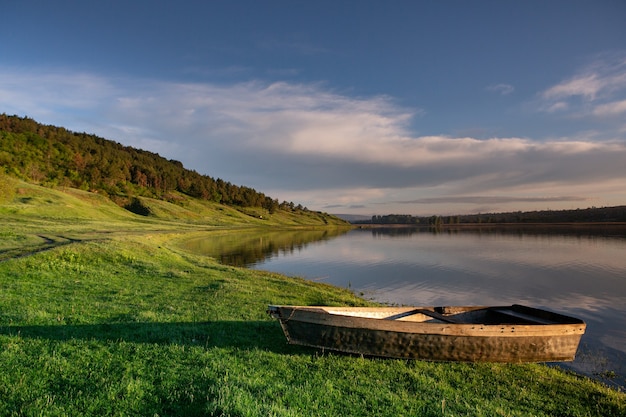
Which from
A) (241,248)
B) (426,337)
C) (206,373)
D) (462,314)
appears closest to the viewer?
(206,373)

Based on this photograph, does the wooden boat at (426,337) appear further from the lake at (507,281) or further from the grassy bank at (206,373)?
the lake at (507,281)

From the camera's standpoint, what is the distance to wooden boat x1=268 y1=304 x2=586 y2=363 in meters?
11.5

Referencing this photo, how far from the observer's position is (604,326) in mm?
20906

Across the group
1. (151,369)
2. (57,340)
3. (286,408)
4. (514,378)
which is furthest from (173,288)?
(514,378)

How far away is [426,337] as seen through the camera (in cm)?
1164

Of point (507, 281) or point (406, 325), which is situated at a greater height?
point (406, 325)

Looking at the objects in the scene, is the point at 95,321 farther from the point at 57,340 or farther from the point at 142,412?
the point at 142,412

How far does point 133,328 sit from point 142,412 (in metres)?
6.01

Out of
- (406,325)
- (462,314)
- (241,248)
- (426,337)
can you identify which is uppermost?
(406,325)

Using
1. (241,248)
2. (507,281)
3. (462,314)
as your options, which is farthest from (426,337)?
(241,248)

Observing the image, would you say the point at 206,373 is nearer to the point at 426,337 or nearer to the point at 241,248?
the point at 426,337

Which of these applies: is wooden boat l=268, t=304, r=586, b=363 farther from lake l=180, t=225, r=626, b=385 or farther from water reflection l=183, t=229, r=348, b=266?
water reflection l=183, t=229, r=348, b=266

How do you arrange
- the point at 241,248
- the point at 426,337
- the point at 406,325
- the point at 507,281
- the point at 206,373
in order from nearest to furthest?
the point at 206,373 < the point at 406,325 < the point at 426,337 < the point at 507,281 < the point at 241,248

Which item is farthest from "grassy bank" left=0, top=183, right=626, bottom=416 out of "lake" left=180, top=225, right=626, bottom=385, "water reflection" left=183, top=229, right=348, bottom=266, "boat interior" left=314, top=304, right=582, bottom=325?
"water reflection" left=183, top=229, right=348, bottom=266
